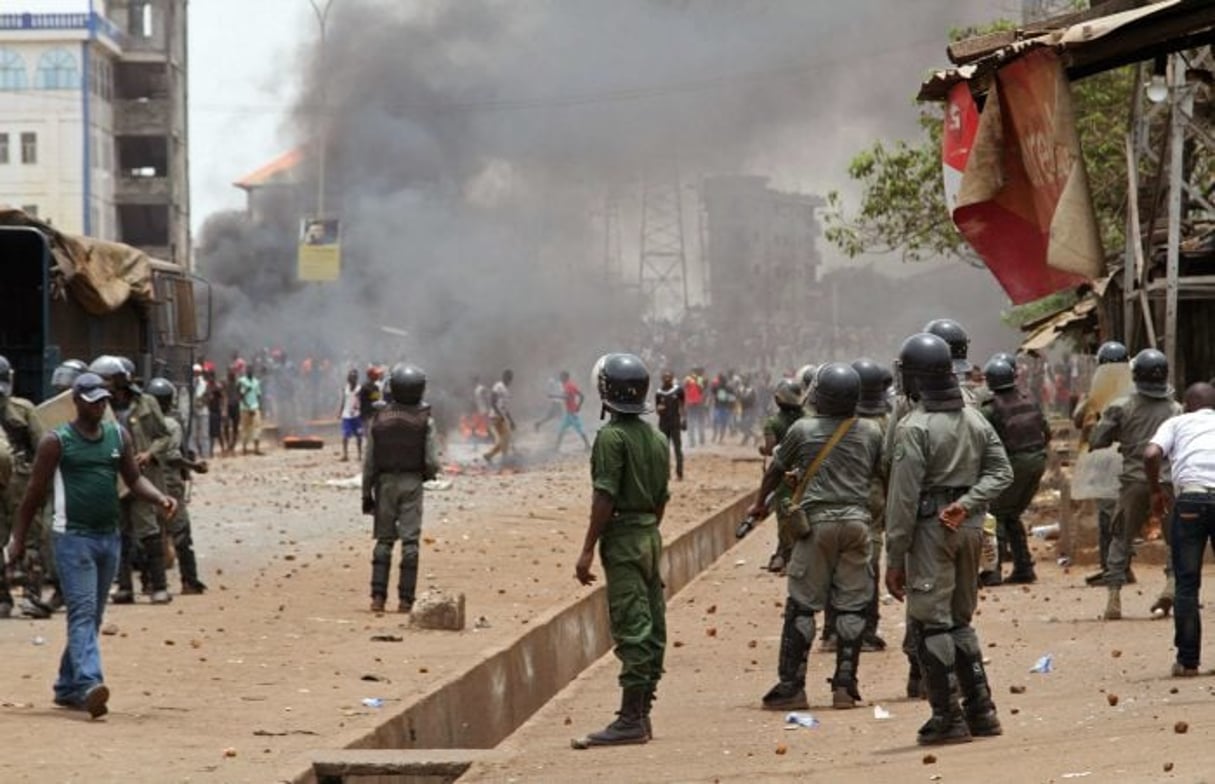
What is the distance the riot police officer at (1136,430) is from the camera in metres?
13.3

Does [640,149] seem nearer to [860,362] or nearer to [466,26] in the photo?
[466,26]

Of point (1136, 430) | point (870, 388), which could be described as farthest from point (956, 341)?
point (1136, 430)

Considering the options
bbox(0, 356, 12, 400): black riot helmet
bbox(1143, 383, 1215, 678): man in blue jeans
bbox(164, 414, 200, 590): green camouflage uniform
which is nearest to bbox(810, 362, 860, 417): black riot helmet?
bbox(1143, 383, 1215, 678): man in blue jeans

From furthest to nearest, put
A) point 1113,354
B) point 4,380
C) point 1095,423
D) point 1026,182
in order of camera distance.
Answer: point 1113,354
point 1095,423
point 4,380
point 1026,182

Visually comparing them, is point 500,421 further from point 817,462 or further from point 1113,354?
point 817,462

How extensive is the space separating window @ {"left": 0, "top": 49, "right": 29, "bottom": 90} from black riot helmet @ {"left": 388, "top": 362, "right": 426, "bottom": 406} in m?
53.9

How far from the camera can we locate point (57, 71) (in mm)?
65438

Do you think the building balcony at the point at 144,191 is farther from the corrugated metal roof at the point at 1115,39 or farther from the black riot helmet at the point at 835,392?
the black riot helmet at the point at 835,392

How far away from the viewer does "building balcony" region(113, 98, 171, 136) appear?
67.6 metres

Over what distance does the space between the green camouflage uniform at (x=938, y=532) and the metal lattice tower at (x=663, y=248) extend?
43.5 m

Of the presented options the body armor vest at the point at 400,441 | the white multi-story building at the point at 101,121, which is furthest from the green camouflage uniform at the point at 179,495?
the white multi-story building at the point at 101,121

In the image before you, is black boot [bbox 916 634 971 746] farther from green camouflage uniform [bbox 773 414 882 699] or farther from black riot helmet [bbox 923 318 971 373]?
black riot helmet [bbox 923 318 971 373]

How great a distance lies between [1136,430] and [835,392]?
10.4 ft

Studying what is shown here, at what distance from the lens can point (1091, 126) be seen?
89.2 feet
